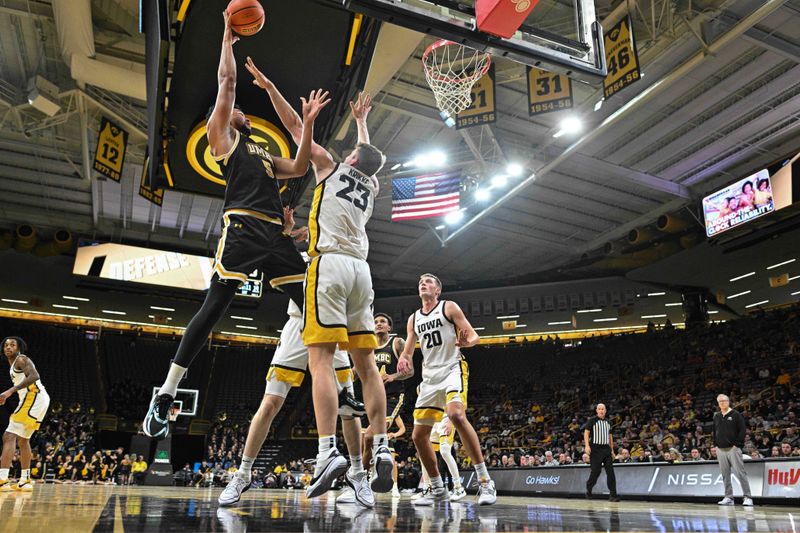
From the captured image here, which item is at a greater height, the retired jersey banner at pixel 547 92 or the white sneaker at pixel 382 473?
the retired jersey banner at pixel 547 92

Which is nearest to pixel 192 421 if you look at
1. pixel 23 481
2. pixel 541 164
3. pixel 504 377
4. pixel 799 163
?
pixel 504 377

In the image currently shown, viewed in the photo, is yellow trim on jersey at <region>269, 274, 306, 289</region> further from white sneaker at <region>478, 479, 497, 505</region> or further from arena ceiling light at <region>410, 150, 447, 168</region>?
arena ceiling light at <region>410, 150, 447, 168</region>

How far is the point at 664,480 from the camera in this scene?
1059cm

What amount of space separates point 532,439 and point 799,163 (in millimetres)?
11359

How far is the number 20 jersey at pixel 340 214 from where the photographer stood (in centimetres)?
376

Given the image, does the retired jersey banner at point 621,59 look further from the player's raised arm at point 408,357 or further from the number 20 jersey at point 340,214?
the number 20 jersey at point 340,214

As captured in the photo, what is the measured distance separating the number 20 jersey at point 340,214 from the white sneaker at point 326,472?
3.90 feet

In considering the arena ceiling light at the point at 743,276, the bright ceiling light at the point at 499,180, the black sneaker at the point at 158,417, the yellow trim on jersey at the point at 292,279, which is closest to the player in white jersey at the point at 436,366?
the yellow trim on jersey at the point at 292,279

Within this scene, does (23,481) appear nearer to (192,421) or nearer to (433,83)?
(433,83)

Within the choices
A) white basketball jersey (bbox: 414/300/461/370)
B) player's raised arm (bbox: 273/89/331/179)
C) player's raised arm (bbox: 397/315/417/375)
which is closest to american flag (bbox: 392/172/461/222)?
white basketball jersey (bbox: 414/300/461/370)

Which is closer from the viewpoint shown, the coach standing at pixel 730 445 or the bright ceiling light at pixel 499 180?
the coach standing at pixel 730 445

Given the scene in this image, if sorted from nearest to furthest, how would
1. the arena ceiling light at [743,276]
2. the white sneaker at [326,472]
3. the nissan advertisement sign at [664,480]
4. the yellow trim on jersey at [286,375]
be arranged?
the white sneaker at [326,472]
the yellow trim on jersey at [286,375]
the nissan advertisement sign at [664,480]
the arena ceiling light at [743,276]

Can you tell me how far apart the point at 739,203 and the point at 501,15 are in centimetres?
1354

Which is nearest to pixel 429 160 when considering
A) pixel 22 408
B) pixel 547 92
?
pixel 547 92
